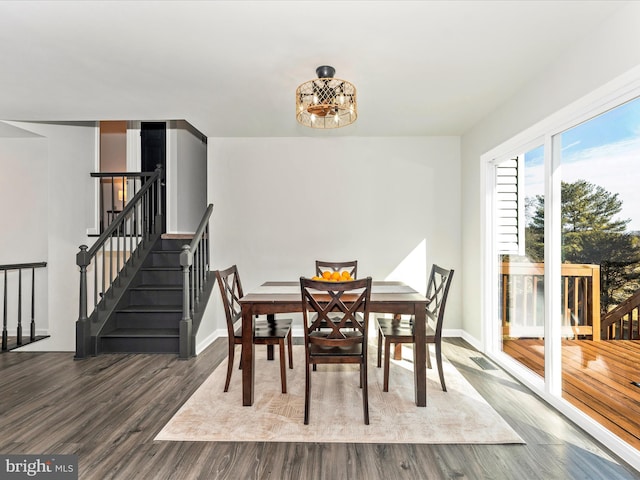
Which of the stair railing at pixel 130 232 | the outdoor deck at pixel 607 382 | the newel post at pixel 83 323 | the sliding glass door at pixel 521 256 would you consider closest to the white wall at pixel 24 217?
the stair railing at pixel 130 232

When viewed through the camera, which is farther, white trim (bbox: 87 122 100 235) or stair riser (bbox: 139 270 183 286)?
white trim (bbox: 87 122 100 235)

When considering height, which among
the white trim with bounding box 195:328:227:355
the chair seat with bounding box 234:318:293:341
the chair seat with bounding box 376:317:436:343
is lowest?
the white trim with bounding box 195:328:227:355

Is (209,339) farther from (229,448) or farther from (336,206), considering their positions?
(229,448)

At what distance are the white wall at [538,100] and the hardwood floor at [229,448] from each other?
1.55 m

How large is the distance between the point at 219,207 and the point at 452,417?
3582 mm

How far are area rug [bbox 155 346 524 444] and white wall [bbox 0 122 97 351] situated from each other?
2.88 meters

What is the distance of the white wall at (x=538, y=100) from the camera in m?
2.09

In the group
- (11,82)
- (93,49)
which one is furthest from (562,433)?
(11,82)

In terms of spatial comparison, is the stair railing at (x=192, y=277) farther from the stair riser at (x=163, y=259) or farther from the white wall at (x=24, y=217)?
the white wall at (x=24, y=217)

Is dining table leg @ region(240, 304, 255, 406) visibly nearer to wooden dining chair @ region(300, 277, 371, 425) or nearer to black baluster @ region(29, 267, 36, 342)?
wooden dining chair @ region(300, 277, 371, 425)

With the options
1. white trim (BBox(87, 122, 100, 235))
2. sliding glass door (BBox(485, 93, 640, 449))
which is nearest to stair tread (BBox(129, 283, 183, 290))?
white trim (BBox(87, 122, 100, 235))

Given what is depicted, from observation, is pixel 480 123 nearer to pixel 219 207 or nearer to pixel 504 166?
pixel 504 166

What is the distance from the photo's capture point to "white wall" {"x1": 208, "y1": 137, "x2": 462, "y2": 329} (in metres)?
4.82

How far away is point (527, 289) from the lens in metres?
3.29
